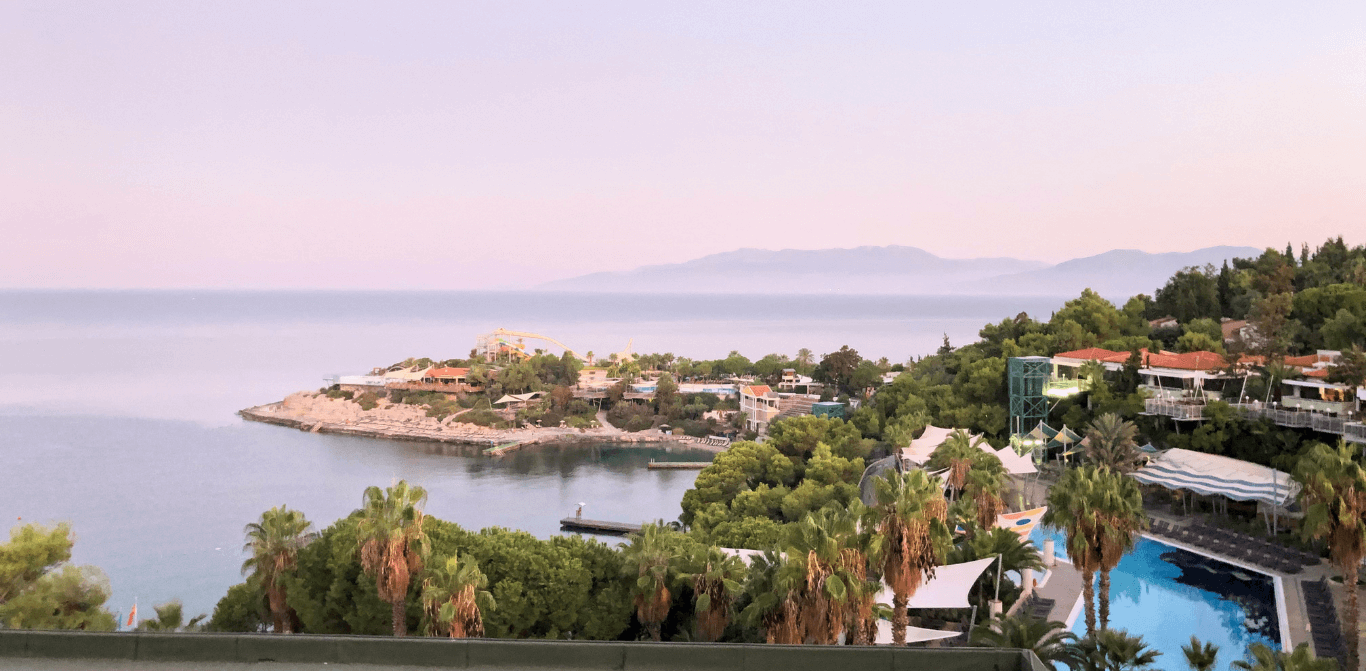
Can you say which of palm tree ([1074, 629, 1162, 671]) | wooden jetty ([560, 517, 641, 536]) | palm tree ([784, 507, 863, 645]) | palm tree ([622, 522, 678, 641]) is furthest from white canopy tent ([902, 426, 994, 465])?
palm tree ([784, 507, 863, 645])

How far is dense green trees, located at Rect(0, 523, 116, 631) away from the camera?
58.9 feet

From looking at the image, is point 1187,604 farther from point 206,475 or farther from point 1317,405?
point 206,475

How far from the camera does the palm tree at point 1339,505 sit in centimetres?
1492

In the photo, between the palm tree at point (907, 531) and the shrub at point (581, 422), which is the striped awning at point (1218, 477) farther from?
the shrub at point (581, 422)

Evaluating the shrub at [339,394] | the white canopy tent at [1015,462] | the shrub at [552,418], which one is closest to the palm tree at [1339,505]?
the white canopy tent at [1015,462]

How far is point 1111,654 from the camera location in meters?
13.3

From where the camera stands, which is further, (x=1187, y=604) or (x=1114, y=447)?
(x=1114, y=447)

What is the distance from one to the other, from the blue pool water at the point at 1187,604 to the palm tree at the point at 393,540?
541 inches

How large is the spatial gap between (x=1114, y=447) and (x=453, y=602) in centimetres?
2356

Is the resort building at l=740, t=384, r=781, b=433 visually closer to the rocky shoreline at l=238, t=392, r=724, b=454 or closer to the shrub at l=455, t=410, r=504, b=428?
the rocky shoreline at l=238, t=392, r=724, b=454

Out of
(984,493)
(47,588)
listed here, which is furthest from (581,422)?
(47,588)

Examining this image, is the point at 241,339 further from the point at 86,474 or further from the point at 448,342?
the point at 86,474

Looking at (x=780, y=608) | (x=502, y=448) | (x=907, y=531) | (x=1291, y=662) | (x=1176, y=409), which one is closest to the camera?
(x=1291, y=662)

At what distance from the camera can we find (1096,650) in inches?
537
